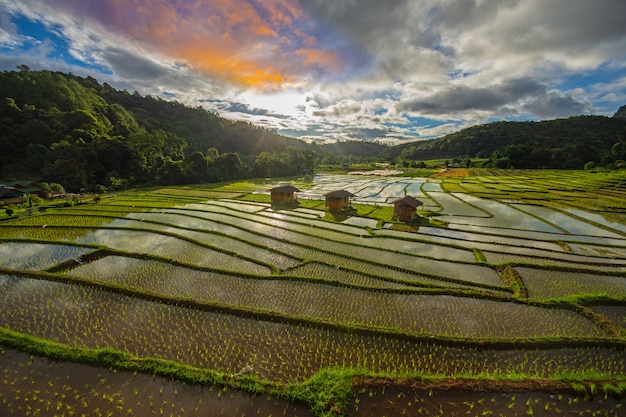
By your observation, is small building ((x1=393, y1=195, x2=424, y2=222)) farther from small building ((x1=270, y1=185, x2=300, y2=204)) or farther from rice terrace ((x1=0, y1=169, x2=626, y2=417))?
small building ((x1=270, y1=185, x2=300, y2=204))

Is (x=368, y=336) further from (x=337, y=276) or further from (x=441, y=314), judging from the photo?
(x=337, y=276)

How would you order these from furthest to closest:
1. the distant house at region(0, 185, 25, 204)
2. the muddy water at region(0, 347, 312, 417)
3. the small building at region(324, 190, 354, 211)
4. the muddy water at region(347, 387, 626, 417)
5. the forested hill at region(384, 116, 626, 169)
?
the forested hill at region(384, 116, 626, 169) → the small building at region(324, 190, 354, 211) → the distant house at region(0, 185, 25, 204) → the muddy water at region(347, 387, 626, 417) → the muddy water at region(0, 347, 312, 417)

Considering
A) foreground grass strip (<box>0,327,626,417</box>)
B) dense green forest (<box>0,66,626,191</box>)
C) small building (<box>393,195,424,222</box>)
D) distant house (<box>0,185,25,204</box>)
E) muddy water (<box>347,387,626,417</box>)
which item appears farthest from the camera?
dense green forest (<box>0,66,626,191</box>)

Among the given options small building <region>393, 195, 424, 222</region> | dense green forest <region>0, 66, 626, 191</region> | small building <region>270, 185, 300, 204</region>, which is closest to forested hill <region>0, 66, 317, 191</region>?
dense green forest <region>0, 66, 626, 191</region>

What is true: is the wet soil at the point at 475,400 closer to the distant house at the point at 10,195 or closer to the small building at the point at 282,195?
the small building at the point at 282,195

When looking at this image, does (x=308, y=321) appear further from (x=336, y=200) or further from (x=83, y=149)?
(x=83, y=149)

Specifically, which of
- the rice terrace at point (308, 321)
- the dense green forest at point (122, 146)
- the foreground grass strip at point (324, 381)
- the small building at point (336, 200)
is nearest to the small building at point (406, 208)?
the rice terrace at point (308, 321)
